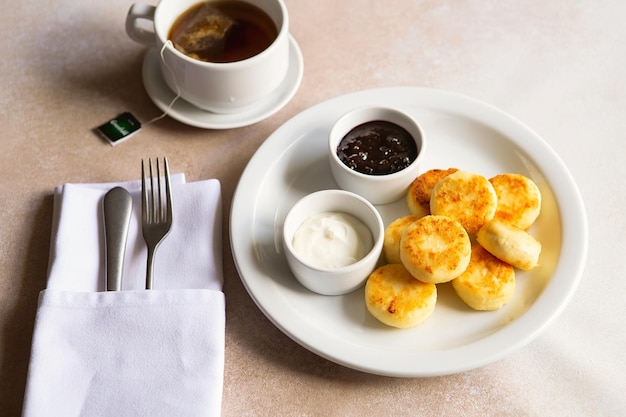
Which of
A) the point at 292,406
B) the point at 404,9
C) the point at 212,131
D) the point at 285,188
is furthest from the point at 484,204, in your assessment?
the point at 404,9

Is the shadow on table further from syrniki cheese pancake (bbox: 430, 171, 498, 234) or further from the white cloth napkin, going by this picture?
syrniki cheese pancake (bbox: 430, 171, 498, 234)

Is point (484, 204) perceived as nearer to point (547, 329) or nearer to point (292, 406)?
Answer: point (547, 329)

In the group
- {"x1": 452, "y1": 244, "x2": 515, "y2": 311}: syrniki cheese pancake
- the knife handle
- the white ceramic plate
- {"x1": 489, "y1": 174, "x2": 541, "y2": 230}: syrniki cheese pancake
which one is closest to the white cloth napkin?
the knife handle

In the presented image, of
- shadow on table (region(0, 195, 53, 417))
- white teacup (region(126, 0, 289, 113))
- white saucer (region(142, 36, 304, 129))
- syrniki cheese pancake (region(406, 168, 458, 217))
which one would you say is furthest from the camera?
white saucer (region(142, 36, 304, 129))

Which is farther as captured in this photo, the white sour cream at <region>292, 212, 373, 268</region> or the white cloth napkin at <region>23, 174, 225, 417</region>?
the white sour cream at <region>292, 212, 373, 268</region>

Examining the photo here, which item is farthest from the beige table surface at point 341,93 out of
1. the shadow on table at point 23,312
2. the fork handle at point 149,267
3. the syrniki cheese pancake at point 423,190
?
the syrniki cheese pancake at point 423,190

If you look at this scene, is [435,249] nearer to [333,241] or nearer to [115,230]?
[333,241]

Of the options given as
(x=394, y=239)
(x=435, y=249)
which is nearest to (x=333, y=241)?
(x=394, y=239)
